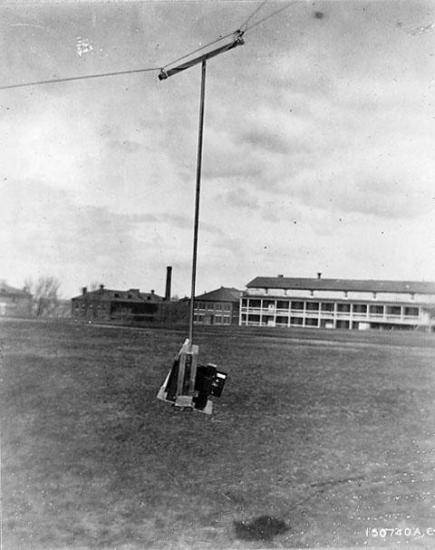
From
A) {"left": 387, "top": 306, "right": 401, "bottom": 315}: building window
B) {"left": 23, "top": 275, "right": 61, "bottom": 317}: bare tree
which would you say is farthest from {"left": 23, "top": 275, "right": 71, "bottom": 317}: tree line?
{"left": 387, "top": 306, "right": 401, "bottom": 315}: building window

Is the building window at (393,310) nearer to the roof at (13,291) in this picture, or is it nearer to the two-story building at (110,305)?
the two-story building at (110,305)

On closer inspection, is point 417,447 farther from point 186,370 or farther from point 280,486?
point 186,370

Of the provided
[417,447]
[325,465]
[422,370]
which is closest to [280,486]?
[325,465]

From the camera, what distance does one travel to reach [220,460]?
31.2ft

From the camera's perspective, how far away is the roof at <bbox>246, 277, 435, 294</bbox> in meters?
51.0

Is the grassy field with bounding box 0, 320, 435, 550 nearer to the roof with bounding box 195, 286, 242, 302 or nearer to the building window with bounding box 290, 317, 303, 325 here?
the building window with bounding box 290, 317, 303, 325

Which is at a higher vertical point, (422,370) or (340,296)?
(340,296)

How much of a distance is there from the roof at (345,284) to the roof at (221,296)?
8.32 feet

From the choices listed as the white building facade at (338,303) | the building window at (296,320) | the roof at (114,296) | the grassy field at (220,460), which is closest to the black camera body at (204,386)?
the grassy field at (220,460)

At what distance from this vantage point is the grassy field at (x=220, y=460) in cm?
720

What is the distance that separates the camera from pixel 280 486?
28.0ft

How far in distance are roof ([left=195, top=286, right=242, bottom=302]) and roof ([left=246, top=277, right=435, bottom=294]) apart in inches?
99.8

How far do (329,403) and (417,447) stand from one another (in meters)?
3.17

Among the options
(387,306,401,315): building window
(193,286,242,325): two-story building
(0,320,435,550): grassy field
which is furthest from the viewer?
(193,286,242,325): two-story building
